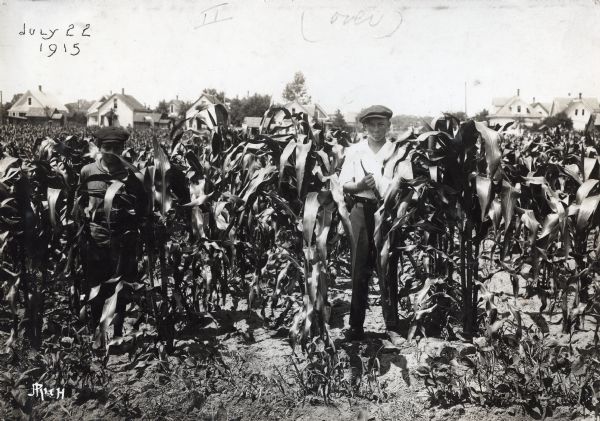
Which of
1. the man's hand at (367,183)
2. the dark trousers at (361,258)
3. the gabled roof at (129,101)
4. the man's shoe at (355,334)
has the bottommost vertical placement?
the man's shoe at (355,334)

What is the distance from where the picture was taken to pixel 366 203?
3289 millimetres

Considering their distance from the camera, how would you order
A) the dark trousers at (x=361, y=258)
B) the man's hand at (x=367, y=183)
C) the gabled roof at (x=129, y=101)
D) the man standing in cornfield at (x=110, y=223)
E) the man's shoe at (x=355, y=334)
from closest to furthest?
the man standing in cornfield at (x=110, y=223) → the man's hand at (x=367, y=183) → the dark trousers at (x=361, y=258) → the man's shoe at (x=355, y=334) → the gabled roof at (x=129, y=101)

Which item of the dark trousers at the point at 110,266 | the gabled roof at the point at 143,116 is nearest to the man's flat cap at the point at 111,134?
the dark trousers at the point at 110,266

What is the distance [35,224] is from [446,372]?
2946mm

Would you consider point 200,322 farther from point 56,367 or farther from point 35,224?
point 35,224

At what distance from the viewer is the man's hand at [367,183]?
3139 millimetres

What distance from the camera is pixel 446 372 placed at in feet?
9.00

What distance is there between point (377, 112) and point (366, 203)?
0.72 metres

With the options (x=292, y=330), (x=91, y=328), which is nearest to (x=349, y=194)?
(x=292, y=330)

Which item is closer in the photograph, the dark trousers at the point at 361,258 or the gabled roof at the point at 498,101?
the dark trousers at the point at 361,258

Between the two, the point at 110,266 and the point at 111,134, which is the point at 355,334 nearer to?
the point at 110,266

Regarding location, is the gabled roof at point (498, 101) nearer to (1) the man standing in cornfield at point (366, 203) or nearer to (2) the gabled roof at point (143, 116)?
(2) the gabled roof at point (143, 116)

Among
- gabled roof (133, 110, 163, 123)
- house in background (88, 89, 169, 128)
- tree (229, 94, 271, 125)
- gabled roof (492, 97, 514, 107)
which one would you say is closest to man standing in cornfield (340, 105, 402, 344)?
tree (229, 94, 271, 125)
